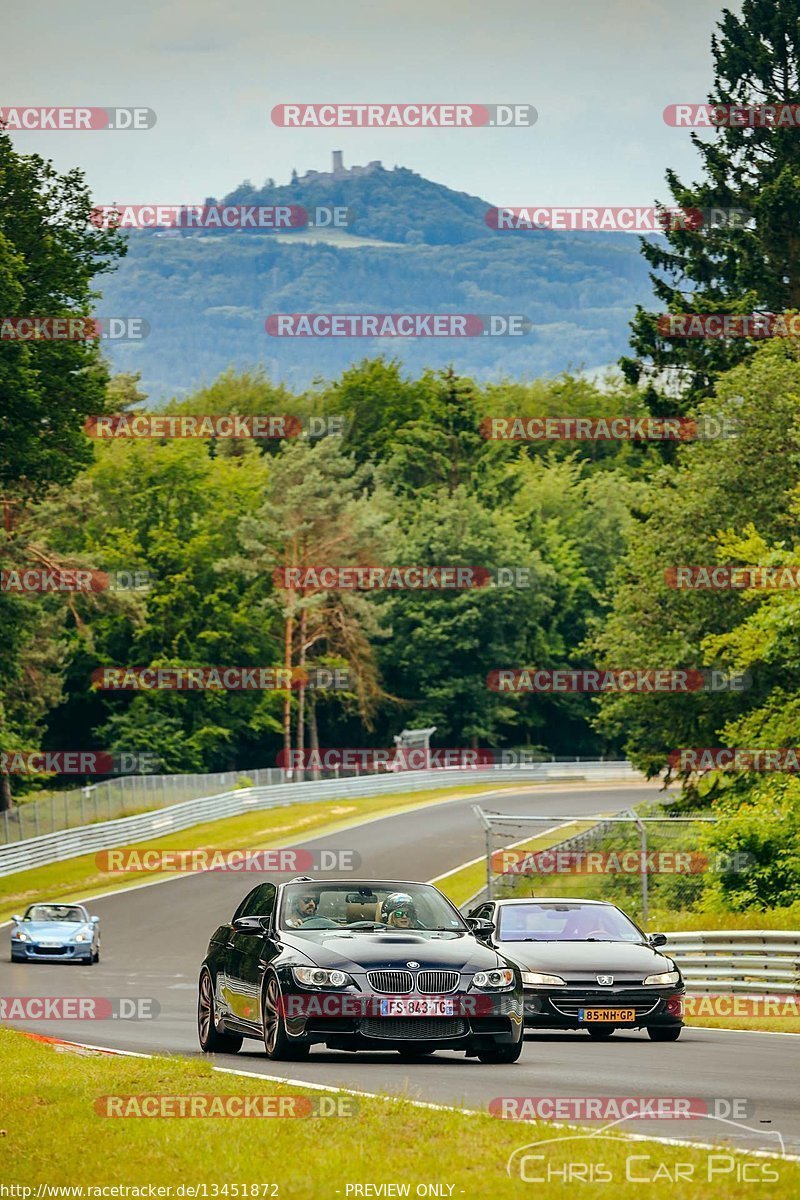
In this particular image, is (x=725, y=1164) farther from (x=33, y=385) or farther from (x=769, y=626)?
(x=33, y=385)

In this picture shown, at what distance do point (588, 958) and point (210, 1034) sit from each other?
162 inches

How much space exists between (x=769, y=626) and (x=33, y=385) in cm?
2013

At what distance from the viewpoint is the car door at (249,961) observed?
14508mm

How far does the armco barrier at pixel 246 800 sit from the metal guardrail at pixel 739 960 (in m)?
33.4

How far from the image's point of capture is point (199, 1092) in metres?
11.1

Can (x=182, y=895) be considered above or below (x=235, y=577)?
below

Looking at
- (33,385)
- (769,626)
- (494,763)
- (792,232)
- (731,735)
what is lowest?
(494,763)

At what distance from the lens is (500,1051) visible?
46.6 feet

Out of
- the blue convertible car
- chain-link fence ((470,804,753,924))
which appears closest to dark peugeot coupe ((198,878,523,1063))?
chain-link fence ((470,804,753,924))

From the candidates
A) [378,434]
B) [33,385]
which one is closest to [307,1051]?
[33,385]

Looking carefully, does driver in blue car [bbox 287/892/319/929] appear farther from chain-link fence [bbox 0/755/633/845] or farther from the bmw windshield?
chain-link fence [bbox 0/755/633/845]

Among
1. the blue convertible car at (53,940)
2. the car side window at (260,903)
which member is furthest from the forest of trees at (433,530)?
the car side window at (260,903)

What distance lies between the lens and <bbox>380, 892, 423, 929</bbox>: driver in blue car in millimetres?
14836

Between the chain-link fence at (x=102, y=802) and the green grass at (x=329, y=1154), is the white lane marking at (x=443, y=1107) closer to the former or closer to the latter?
the green grass at (x=329, y=1154)
